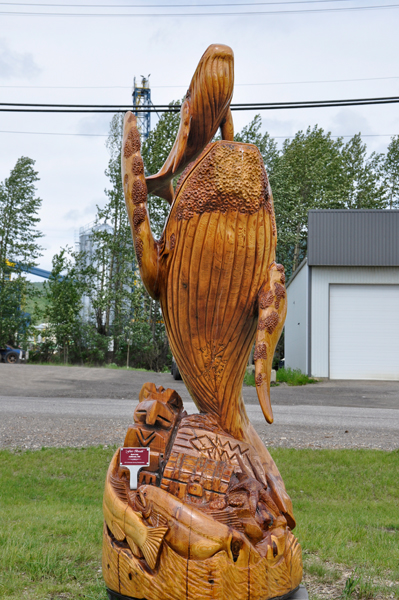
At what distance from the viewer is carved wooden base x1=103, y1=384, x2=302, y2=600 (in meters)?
2.06

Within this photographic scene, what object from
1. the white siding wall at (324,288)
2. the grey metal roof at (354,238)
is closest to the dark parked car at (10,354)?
the white siding wall at (324,288)

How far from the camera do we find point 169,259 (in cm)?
261

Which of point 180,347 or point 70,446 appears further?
point 70,446

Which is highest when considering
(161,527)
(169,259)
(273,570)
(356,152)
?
(356,152)

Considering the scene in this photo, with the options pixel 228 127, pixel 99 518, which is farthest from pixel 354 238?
pixel 228 127

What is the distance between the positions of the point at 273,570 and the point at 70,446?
17.2 feet

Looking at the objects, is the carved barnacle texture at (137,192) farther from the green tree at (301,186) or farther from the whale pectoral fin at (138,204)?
the green tree at (301,186)

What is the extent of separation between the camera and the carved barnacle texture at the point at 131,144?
102 inches

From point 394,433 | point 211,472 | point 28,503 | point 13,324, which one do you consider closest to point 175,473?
point 211,472

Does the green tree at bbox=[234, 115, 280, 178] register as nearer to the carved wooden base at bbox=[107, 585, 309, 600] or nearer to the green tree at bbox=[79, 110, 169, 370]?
the green tree at bbox=[79, 110, 169, 370]

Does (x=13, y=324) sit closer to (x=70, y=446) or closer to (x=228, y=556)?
(x=70, y=446)

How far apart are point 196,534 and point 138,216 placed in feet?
4.81

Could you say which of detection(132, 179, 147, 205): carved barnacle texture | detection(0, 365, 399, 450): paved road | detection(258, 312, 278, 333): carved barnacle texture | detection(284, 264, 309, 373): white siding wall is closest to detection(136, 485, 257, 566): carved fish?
detection(258, 312, 278, 333): carved barnacle texture

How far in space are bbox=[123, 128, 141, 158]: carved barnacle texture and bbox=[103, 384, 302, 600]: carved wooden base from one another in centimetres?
123
